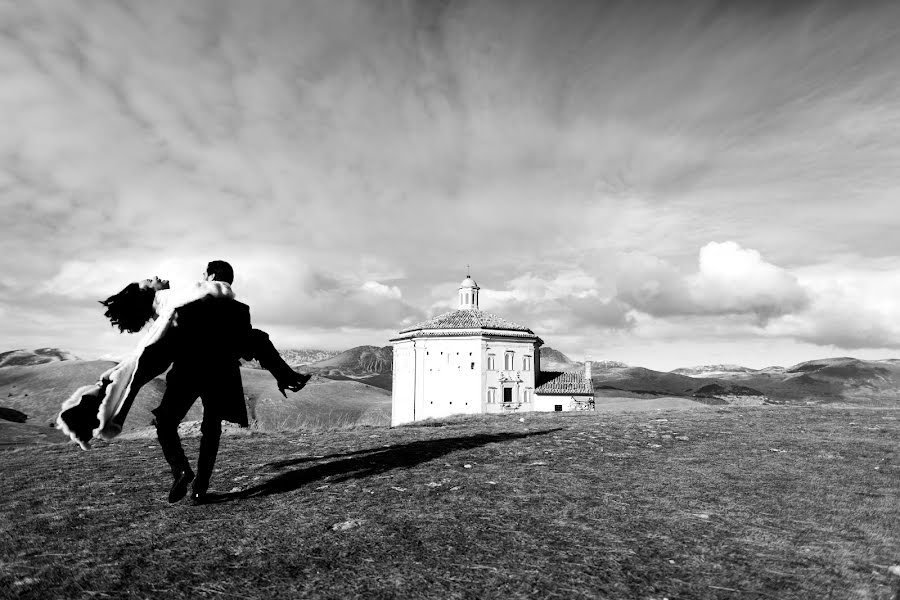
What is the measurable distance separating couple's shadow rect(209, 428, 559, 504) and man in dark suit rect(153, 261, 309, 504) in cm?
43

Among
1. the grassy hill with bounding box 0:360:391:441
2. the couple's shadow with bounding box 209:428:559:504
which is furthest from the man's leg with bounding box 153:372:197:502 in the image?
the grassy hill with bounding box 0:360:391:441

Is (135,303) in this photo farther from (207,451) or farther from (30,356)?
(30,356)

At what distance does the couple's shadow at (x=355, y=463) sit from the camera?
5.77 m

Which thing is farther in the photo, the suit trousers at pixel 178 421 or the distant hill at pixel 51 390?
the distant hill at pixel 51 390

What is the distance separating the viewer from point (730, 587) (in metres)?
3.38

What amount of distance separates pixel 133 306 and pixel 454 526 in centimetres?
431

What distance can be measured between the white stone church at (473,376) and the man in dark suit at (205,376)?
4385 cm

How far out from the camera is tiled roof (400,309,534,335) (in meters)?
51.1

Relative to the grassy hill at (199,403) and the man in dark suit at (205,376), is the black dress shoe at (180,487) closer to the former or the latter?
the man in dark suit at (205,376)

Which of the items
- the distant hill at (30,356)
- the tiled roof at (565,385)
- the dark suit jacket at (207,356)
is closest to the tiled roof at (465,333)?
the tiled roof at (565,385)

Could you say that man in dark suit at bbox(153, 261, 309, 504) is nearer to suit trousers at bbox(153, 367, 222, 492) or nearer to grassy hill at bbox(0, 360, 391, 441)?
suit trousers at bbox(153, 367, 222, 492)

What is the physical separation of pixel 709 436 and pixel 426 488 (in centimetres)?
797

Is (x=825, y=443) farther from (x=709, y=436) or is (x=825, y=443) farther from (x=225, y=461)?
(x=225, y=461)

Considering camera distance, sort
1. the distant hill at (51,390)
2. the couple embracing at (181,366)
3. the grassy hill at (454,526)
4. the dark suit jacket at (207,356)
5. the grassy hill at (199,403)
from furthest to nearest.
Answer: the grassy hill at (199,403), the distant hill at (51,390), the dark suit jacket at (207,356), the couple embracing at (181,366), the grassy hill at (454,526)
